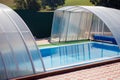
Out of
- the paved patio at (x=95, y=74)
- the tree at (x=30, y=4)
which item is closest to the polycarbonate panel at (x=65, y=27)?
the paved patio at (x=95, y=74)

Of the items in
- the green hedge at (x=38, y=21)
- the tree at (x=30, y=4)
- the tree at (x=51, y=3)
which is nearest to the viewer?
the green hedge at (x=38, y=21)

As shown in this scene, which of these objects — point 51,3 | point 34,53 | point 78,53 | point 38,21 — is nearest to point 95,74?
point 34,53

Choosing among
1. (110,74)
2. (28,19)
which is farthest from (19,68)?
(28,19)

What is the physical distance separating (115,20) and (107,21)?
0.72 metres

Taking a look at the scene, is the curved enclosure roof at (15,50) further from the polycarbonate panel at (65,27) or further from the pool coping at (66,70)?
the polycarbonate panel at (65,27)

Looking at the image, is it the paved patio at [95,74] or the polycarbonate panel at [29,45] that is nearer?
the paved patio at [95,74]

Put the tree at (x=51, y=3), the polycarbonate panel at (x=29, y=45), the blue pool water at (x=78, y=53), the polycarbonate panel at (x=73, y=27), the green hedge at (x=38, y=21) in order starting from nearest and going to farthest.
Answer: the polycarbonate panel at (x=29, y=45) → the blue pool water at (x=78, y=53) → the polycarbonate panel at (x=73, y=27) → the green hedge at (x=38, y=21) → the tree at (x=51, y=3)

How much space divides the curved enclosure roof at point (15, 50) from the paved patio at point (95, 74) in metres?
0.75

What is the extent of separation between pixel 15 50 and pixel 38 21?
43.1ft

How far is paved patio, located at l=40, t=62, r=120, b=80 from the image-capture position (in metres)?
7.78

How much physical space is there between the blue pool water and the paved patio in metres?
3.73

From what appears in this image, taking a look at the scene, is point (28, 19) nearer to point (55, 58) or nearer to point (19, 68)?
point (55, 58)

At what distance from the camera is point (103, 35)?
1870 cm

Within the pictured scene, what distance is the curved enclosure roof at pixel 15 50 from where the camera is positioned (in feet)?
24.3
